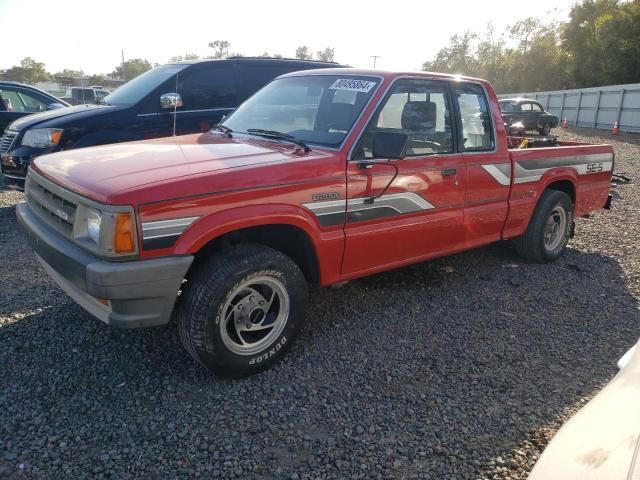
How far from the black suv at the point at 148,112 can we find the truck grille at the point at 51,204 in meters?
2.06

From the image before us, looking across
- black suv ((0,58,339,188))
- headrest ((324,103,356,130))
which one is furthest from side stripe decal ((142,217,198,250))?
black suv ((0,58,339,188))

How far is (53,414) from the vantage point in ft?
8.68

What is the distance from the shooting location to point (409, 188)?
11.9 feet

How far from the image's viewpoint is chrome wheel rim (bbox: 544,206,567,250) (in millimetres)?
5270

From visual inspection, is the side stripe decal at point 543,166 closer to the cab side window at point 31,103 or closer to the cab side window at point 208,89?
the cab side window at point 208,89

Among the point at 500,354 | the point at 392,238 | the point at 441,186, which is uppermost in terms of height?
Result: the point at 441,186

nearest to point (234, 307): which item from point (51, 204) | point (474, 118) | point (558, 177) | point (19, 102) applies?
point (51, 204)

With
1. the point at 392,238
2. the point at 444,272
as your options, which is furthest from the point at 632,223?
the point at 392,238

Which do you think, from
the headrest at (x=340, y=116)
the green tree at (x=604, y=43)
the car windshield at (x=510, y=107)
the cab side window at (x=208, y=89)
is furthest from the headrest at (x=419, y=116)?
the green tree at (x=604, y=43)

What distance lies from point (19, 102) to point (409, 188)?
341 inches

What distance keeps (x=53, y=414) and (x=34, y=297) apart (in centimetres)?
164

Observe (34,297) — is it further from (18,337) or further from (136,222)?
(136,222)

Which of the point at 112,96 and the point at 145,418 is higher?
the point at 112,96

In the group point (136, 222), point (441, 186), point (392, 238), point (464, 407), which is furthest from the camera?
point (441, 186)
